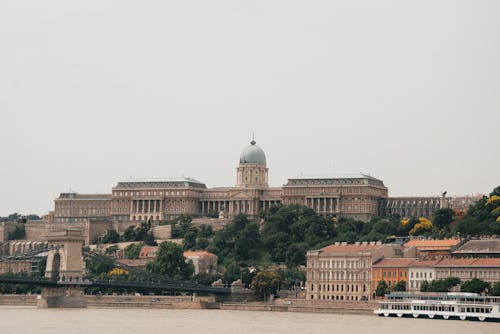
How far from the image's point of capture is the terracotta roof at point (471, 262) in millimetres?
101750

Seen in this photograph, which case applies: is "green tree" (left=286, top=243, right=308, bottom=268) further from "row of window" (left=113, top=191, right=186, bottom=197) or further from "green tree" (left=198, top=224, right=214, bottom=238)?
"row of window" (left=113, top=191, right=186, bottom=197)

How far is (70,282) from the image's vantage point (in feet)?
346

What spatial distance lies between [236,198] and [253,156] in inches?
263

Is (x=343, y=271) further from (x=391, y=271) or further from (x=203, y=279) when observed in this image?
(x=203, y=279)

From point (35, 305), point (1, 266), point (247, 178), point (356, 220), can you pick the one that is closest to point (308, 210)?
point (356, 220)

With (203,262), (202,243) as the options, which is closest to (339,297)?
(203,262)

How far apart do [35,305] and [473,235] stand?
110 feet

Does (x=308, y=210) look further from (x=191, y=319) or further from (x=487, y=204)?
(x=191, y=319)

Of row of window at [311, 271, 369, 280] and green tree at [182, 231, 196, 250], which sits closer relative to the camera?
row of window at [311, 271, 369, 280]

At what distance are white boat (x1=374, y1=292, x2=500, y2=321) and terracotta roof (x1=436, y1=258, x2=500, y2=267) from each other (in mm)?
6404

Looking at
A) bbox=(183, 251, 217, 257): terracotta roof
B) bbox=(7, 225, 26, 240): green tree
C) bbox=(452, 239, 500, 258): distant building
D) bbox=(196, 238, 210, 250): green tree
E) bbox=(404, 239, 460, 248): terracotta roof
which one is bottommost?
bbox=(452, 239, 500, 258): distant building

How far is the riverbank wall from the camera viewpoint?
100000mm

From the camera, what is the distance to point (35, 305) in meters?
115

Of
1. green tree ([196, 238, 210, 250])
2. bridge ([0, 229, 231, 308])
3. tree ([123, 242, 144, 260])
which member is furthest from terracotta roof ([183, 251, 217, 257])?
bridge ([0, 229, 231, 308])
